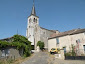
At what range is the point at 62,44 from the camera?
75.8 feet

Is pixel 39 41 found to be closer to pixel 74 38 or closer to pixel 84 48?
pixel 74 38

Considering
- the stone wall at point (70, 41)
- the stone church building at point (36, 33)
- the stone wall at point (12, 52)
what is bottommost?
the stone wall at point (12, 52)

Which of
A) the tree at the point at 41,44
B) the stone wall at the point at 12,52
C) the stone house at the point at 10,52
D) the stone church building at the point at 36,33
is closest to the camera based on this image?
the stone house at the point at 10,52

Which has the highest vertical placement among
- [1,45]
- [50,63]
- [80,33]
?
[80,33]

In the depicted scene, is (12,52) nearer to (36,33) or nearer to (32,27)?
(36,33)

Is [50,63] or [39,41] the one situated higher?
[39,41]

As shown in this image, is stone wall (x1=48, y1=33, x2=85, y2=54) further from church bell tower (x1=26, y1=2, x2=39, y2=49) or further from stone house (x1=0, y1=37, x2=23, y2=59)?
church bell tower (x1=26, y1=2, x2=39, y2=49)

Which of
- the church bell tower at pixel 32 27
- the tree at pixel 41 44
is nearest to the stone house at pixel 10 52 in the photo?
the tree at pixel 41 44

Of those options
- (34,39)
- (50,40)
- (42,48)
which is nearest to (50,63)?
(50,40)

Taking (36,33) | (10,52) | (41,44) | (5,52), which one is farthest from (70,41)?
(36,33)

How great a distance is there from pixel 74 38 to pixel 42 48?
14.1 metres

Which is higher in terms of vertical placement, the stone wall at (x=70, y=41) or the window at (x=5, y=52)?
the stone wall at (x=70, y=41)

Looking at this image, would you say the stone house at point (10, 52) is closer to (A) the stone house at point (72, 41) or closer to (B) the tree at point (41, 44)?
(A) the stone house at point (72, 41)

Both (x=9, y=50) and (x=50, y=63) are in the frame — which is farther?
(x=9, y=50)
